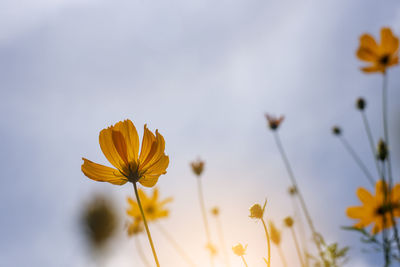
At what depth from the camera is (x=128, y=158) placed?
2.71 ft

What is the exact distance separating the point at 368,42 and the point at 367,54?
7 cm

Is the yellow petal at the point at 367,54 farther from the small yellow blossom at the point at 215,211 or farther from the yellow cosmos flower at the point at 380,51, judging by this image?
the small yellow blossom at the point at 215,211

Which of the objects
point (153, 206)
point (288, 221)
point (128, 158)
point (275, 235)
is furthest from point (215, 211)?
point (128, 158)

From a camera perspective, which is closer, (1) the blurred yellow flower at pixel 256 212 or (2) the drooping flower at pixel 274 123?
(1) the blurred yellow flower at pixel 256 212

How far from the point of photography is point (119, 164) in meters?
0.81

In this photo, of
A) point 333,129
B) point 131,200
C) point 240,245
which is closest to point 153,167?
point 240,245

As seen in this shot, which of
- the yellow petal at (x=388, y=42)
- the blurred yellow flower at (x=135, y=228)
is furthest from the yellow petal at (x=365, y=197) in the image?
the blurred yellow flower at (x=135, y=228)

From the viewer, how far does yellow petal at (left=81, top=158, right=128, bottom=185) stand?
0.75 metres

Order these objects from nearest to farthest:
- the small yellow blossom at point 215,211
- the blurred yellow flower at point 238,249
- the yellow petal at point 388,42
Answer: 1. the blurred yellow flower at point 238,249
2. the yellow petal at point 388,42
3. the small yellow blossom at point 215,211

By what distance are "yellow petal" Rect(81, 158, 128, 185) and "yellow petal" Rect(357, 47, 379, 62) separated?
137 cm

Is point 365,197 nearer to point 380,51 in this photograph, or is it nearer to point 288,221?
point 288,221

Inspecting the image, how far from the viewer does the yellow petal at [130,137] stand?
822mm

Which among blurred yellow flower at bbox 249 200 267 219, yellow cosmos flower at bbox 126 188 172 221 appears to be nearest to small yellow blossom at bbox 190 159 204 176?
yellow cosmos flower at bbox 126 188 172 221

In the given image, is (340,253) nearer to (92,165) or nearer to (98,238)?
(92,165)
